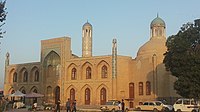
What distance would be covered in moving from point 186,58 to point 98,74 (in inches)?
695

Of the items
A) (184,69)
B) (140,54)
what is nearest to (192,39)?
(184,69)

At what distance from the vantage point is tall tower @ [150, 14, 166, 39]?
4684cm

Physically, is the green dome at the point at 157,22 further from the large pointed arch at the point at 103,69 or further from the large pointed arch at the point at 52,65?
the large pointed arch at the point at 52,65

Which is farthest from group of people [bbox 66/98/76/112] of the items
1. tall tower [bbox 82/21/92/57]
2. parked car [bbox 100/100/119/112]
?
tall tower [bbox 82/21/92/57]

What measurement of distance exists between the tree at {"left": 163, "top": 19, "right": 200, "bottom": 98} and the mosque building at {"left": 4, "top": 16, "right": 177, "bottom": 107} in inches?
428

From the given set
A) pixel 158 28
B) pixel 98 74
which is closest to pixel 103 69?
pixel 98 74

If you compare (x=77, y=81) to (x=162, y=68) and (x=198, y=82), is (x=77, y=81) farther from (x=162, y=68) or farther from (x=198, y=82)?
(x=198, y=82)

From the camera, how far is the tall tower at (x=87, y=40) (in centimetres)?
5009

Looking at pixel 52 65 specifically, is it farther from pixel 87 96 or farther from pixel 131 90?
pixel 131 90

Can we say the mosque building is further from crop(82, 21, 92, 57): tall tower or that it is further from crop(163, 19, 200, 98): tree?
crop(163, 19, 200, 98): tree

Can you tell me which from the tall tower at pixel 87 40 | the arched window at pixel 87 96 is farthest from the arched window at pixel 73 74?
the tall tower at pixel 87 40

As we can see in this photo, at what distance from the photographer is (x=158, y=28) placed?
155 feet

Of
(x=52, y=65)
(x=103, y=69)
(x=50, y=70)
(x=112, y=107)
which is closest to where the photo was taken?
(x=112, y=107)

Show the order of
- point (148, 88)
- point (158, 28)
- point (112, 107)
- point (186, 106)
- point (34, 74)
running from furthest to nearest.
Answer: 1. point (34, 74)
2. point (158, 28)
3. point (148, 88)
4. point (112, 107)
5. point (186, 106)
